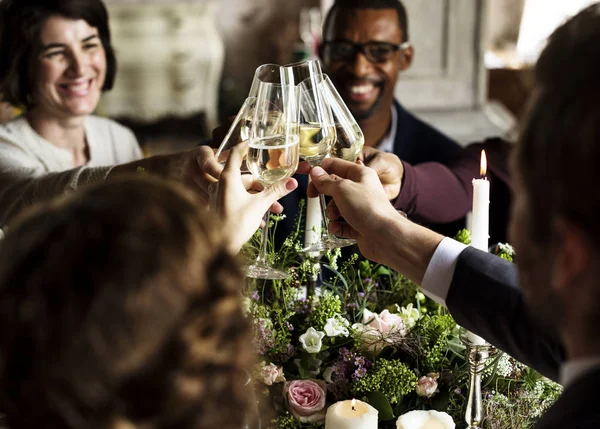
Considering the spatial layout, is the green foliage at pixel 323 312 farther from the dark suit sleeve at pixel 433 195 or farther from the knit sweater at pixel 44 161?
the knit sweater at pixel 44 161

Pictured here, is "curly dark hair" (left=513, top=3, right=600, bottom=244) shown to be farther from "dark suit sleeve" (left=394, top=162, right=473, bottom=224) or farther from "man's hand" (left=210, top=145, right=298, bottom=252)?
"dark suit sleeve" (left=394, top=162, right=473, bottom=224)


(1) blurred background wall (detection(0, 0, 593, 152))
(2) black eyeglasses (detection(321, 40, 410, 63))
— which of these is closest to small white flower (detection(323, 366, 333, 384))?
(2) black eyeglasses (detection(321, 40, 410, 63))

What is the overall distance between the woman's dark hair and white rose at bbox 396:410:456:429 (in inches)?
72.1

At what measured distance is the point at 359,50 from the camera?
2.55m

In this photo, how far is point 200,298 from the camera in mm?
619

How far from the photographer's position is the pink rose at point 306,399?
114 cm

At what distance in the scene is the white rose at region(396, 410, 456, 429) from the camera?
1090 mm

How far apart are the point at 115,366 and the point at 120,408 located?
38 mm

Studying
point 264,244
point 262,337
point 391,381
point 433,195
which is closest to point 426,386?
point 391,381

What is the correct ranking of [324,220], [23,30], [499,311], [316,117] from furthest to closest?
1. [23,30]
2. [324,220]
3. [316,117]
4. [499,311]

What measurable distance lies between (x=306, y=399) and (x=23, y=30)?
5.75 ft

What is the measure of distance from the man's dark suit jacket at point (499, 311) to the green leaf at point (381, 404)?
16cm

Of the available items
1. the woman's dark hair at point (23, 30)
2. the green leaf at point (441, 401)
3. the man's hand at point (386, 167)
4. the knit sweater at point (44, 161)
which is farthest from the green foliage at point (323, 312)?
the woman's dark hair at point (23, 30)

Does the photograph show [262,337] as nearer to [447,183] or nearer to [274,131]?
[274,131]
